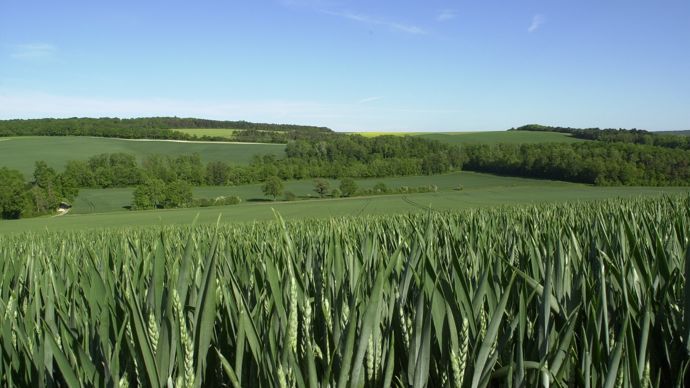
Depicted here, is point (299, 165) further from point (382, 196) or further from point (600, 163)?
point (600, 163)

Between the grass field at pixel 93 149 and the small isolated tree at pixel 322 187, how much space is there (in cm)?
2012

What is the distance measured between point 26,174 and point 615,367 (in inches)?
3065

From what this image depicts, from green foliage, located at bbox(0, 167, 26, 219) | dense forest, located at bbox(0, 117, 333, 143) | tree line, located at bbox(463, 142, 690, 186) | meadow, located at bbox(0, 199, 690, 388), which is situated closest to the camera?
meadow, located at bbox(0, 199, 690, 388)

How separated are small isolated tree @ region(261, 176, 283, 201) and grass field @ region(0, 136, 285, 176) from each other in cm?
1814

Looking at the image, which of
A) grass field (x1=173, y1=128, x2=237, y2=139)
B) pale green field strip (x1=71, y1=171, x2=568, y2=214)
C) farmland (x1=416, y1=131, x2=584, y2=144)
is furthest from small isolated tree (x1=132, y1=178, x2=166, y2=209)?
farmland (x1=416, y1=131, x2=584, y2=144)

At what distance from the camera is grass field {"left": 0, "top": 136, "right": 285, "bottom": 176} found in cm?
7550

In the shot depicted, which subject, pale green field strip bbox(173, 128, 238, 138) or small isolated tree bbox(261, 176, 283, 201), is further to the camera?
pale green field strip bbox(173, 128, 238, 138)

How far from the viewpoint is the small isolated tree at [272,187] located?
2520 inches

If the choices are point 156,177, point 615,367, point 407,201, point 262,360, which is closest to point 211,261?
point 262,360

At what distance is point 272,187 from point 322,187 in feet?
20.1

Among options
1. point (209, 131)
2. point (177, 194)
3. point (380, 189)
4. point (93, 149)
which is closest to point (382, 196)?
point (380, 189)

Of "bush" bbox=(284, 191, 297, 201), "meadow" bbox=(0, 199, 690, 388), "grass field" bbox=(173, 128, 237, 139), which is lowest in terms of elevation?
"bush" bbox=(284, 191, 297, 201)

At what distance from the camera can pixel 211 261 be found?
1.05m

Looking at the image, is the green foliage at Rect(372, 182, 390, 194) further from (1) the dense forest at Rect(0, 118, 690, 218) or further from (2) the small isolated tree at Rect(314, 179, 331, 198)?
(1) the dense forest at Rect(0, 118, 690, 218)
